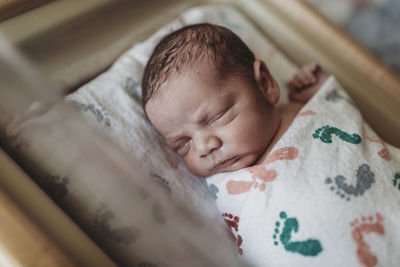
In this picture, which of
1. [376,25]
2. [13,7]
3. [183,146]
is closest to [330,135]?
[183,146]

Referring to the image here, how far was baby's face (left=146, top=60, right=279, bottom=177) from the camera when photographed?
2.44ft

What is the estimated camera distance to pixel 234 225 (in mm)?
732

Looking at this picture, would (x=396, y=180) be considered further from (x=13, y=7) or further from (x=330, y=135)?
(x=13, y=7)

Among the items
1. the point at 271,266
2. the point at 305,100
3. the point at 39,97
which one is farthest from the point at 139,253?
the point at 305,100

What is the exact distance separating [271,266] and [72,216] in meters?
0.39

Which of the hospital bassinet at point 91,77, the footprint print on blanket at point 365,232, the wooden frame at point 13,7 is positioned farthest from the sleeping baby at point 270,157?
the wooden frame at point 13,7

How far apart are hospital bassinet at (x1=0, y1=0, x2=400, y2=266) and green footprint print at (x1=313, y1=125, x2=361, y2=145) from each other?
1.02 feet

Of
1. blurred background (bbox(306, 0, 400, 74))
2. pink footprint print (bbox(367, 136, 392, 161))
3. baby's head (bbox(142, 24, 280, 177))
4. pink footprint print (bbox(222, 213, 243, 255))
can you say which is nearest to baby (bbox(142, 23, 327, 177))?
baby's head (bbox(142, 24, 280, 177))

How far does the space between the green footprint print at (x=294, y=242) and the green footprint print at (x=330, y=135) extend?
197mm

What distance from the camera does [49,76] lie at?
764 mm

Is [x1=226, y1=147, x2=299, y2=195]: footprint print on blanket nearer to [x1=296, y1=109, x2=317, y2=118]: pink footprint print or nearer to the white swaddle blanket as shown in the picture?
the white swaddle blanket

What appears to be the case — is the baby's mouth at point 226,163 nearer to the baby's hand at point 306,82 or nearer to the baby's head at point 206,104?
the baby's head at point 206,104

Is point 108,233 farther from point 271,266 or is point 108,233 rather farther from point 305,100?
point 305,100

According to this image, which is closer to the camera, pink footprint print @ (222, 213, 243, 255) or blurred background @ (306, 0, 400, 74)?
pink footprint print @ (222, 213, 243, 255)
